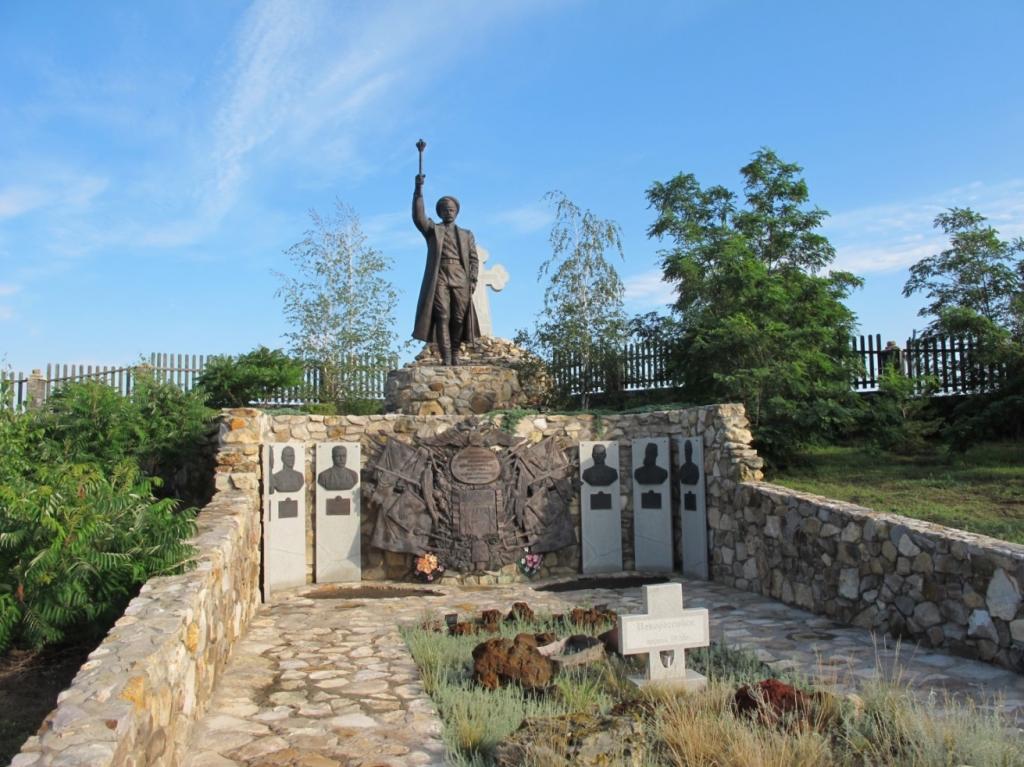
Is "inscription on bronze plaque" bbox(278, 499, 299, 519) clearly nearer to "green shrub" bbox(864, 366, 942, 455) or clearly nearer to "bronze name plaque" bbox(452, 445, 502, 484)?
"bronze name plaque" bbox(452, 445, 502, 484)

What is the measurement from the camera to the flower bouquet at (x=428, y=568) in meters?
8.92

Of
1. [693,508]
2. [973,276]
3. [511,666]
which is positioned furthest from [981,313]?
[511,666]

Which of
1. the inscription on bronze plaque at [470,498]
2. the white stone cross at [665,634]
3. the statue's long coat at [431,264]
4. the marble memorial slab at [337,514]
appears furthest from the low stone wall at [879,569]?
the statue's long coat at [431,264]

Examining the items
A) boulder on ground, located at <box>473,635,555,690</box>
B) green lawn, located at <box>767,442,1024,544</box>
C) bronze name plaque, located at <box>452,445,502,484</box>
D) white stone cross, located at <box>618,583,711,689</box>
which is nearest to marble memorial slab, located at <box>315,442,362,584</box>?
bronze name plaque, located at <box>452,445,502,484</box>

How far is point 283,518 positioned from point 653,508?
4.32m

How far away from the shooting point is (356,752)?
3.80m

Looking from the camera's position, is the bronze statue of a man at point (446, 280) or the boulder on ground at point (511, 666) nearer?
the boulder on ground at point (511, 666)

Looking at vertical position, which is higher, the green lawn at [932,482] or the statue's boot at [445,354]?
the statue's boot at [445,354]

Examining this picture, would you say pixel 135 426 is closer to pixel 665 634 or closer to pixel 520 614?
pixel 520 614

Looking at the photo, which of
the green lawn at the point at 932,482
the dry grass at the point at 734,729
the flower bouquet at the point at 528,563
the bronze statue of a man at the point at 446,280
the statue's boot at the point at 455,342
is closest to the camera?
the dry grass at the point at 734,729

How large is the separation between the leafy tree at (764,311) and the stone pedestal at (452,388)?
9.05 ft

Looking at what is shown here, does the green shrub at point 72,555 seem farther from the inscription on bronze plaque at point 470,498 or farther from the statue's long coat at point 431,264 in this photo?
the statue's long coat at point 431,264

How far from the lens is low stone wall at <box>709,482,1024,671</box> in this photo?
5.01m

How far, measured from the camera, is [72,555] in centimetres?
452
